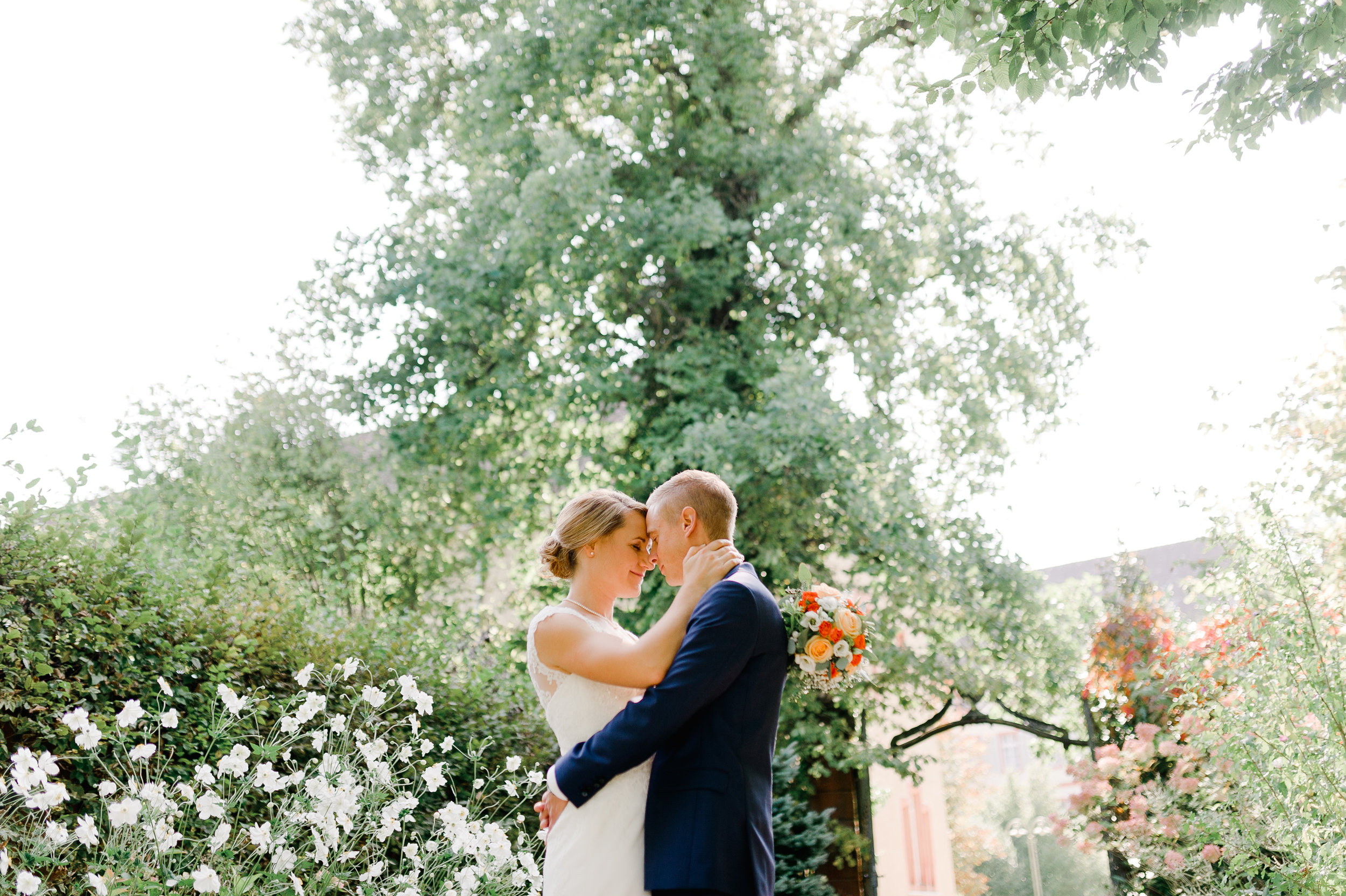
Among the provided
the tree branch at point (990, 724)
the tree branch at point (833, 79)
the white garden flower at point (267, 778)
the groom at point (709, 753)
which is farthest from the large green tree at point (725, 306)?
the groom at point (709, 753)

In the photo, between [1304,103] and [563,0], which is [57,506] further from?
[563,0]

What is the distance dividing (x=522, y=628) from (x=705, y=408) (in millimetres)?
3335

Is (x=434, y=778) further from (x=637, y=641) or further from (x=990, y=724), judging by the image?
(x=990, y=724)

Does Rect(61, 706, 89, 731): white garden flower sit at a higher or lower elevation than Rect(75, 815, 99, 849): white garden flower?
higher

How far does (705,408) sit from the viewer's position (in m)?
10.8

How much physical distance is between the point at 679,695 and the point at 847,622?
73cm

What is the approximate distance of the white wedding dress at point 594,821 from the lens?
2814mm

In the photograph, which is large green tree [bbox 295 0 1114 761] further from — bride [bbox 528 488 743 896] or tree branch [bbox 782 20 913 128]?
bride [bbox 528 488 743 896]

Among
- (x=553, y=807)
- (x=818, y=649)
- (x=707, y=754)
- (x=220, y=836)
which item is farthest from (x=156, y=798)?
(x=818, y=649)

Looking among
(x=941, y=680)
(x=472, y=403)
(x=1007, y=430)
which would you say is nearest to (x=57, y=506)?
(x=472, y=403)

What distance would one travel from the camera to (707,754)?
2.76 meters

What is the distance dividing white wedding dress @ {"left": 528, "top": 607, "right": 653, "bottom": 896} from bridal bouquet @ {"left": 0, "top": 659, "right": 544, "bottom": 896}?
139 cm

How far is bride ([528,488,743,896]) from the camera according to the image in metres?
2.84

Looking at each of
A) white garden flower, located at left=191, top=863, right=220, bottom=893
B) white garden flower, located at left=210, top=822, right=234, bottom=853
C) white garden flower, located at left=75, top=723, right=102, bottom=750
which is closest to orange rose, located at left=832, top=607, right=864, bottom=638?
white garden flower, located at left=191, top=863, right=220, bottom=893
